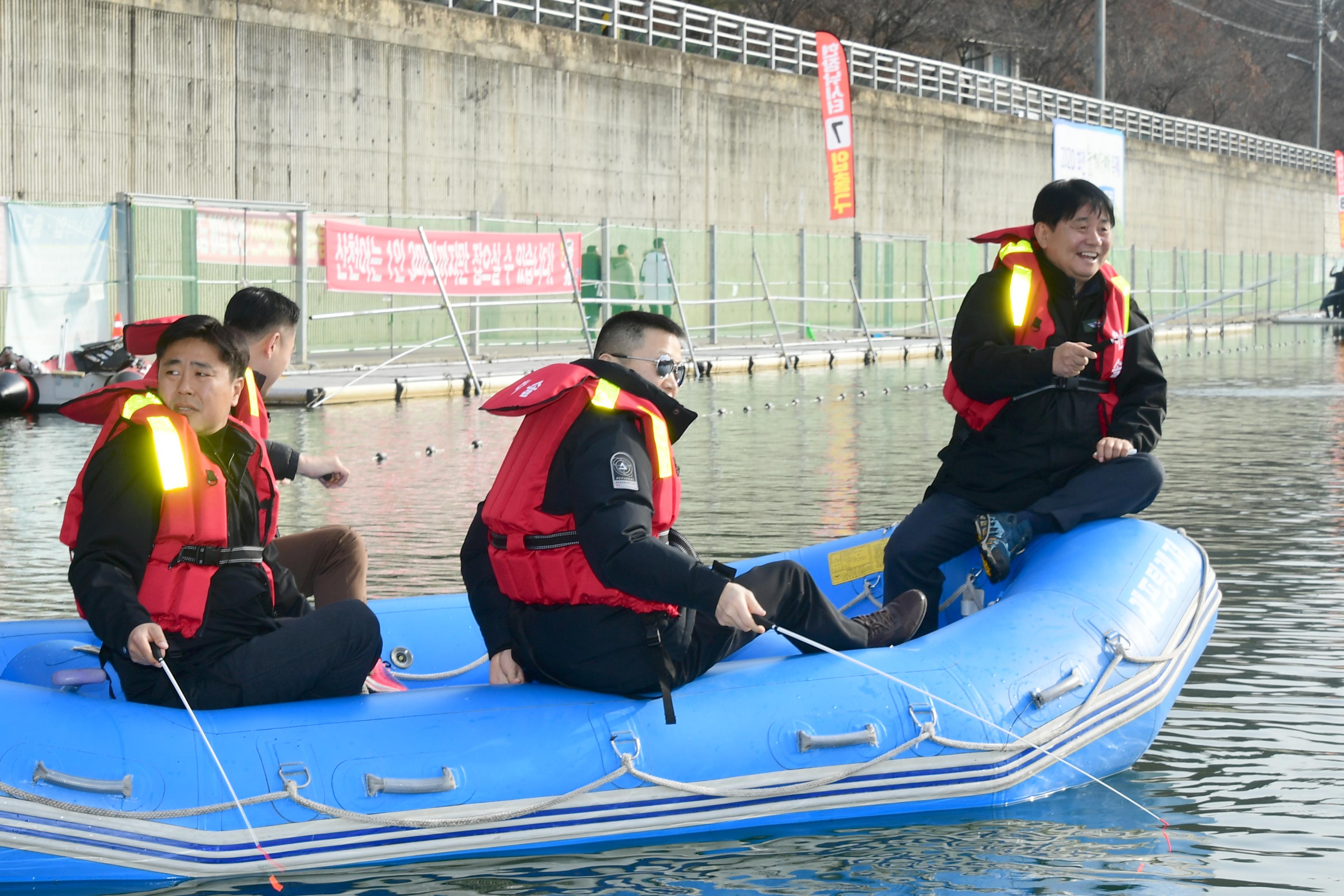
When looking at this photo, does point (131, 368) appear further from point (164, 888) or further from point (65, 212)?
point (164, 888)

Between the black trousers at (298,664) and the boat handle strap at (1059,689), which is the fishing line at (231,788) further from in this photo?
the boat handle strap at (1059,689)

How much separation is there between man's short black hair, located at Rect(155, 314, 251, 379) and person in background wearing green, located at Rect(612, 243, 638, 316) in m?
18.2

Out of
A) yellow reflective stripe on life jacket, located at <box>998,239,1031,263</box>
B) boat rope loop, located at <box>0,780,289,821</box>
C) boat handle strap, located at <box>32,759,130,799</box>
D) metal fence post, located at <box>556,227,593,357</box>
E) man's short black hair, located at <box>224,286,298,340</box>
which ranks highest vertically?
metal fence post, located at <box>556,227,593,357</box>

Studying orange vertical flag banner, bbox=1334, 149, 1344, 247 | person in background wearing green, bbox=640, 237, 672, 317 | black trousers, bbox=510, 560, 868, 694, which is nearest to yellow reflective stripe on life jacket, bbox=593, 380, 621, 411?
black trousers, bbox=510, 560, 868, 694

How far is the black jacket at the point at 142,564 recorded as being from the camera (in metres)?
3.73

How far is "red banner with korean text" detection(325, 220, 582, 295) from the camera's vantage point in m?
16.9

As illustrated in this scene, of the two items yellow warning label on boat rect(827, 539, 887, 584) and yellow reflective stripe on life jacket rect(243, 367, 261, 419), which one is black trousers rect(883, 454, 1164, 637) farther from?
yellow reflective stripe on life jacket rect(243, 367, 261, 419)

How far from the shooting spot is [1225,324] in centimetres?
3747

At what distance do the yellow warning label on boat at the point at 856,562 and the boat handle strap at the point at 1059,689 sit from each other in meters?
1.29

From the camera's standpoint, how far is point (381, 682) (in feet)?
15.5

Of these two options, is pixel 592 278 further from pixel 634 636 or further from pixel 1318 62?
pixel 1318 62

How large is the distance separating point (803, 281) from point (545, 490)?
2232 centimetres

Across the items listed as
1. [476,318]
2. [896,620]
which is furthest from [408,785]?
[476,318]

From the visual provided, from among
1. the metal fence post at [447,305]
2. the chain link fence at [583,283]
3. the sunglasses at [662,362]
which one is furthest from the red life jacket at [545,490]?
the metal fence post at [447,305]
